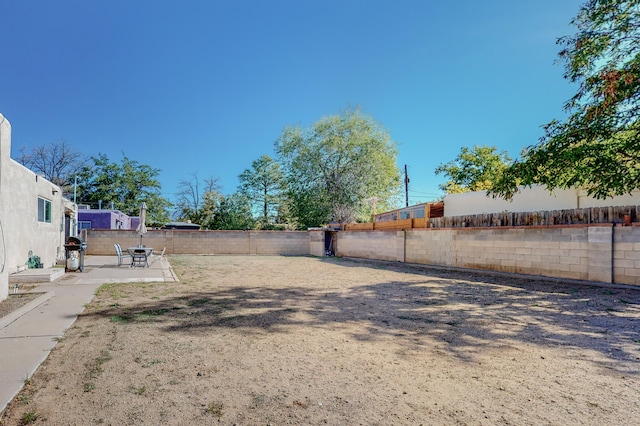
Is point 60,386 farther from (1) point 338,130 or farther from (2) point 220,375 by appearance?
(1) point 338,130

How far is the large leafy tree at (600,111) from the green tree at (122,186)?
35.3 m

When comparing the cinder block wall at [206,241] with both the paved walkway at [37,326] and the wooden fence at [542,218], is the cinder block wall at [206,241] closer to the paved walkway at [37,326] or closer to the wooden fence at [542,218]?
the wooden fence at [542,218]

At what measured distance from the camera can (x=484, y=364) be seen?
130 inches

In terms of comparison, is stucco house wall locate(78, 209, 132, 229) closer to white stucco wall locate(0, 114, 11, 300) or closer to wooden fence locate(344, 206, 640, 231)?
white stucco wall locate(0, 114, 11, 300)

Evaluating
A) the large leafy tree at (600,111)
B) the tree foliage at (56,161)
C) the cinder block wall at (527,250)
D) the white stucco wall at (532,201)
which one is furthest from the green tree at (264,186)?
the large leafy tree at (600,111)

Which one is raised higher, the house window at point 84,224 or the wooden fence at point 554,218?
the wooden fence at point 554,218

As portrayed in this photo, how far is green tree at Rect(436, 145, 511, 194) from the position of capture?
81.0 ft

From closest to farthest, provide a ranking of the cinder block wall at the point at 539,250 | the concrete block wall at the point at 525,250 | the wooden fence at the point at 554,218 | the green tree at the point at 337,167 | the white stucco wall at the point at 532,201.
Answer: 1. the cinder block wall at the point at 539,250
2. the wooden fence at the point at 554,218
3. the concrete block wall at the point at 525,250
4. the white stucco wall at the point at 532,201
5. the green tree at the point at 337,167

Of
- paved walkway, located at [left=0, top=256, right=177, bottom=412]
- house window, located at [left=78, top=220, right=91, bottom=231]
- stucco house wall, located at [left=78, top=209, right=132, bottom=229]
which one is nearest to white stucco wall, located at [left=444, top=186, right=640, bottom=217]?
paved walkway, located at [left=0, top=256, right=177, bottom=412]

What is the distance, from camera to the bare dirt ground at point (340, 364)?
2.36 metres

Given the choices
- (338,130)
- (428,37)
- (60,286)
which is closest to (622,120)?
(428,37)

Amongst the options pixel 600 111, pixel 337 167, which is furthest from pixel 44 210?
pixel 337 167

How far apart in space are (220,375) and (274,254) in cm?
1913

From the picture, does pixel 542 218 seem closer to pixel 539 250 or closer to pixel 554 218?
pixel 554 218
